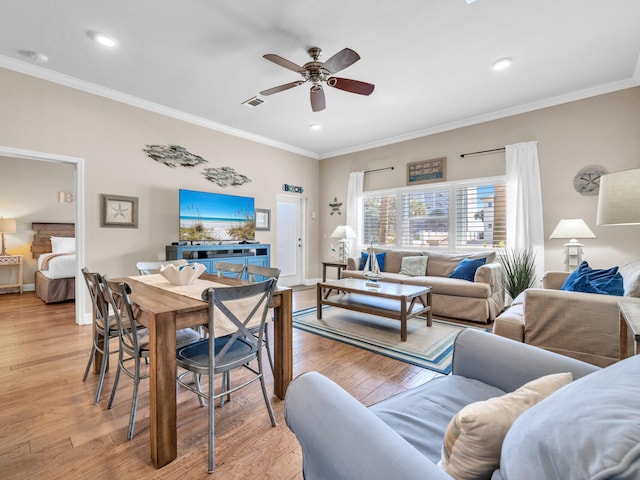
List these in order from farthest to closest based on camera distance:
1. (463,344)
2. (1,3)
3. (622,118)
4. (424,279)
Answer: (424,279) < (622,118) < (1,3) < (463,344)

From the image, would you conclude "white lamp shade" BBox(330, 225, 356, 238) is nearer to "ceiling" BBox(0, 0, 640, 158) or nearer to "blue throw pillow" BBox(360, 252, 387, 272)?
"blue throw pillow" BBox(360, 252, 387, 272)

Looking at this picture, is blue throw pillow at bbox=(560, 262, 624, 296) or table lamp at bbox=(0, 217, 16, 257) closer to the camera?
blue throw pillow at bbox=(560, 262, 624, 296)

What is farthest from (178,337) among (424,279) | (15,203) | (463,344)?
(15,203)

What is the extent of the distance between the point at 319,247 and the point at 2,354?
200 inches

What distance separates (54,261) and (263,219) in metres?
3.28

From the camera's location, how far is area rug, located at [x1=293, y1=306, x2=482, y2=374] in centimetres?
272

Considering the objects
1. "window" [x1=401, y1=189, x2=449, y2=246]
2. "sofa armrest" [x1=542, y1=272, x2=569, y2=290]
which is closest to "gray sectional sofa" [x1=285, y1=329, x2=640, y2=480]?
"sofa armrest" [x1=542, y1=272, x2=569, y2=290]

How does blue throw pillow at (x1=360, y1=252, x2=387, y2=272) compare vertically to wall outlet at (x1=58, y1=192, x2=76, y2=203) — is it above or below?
below

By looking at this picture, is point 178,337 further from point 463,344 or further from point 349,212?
point 349,212

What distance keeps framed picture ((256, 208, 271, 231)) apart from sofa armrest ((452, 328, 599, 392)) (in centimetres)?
455

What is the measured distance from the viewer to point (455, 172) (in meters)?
4.90

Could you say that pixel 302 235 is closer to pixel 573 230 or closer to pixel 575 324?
pixel 573 230

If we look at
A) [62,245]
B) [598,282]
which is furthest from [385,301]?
[62,245]

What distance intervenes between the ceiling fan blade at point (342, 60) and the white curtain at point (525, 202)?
10.1ft
